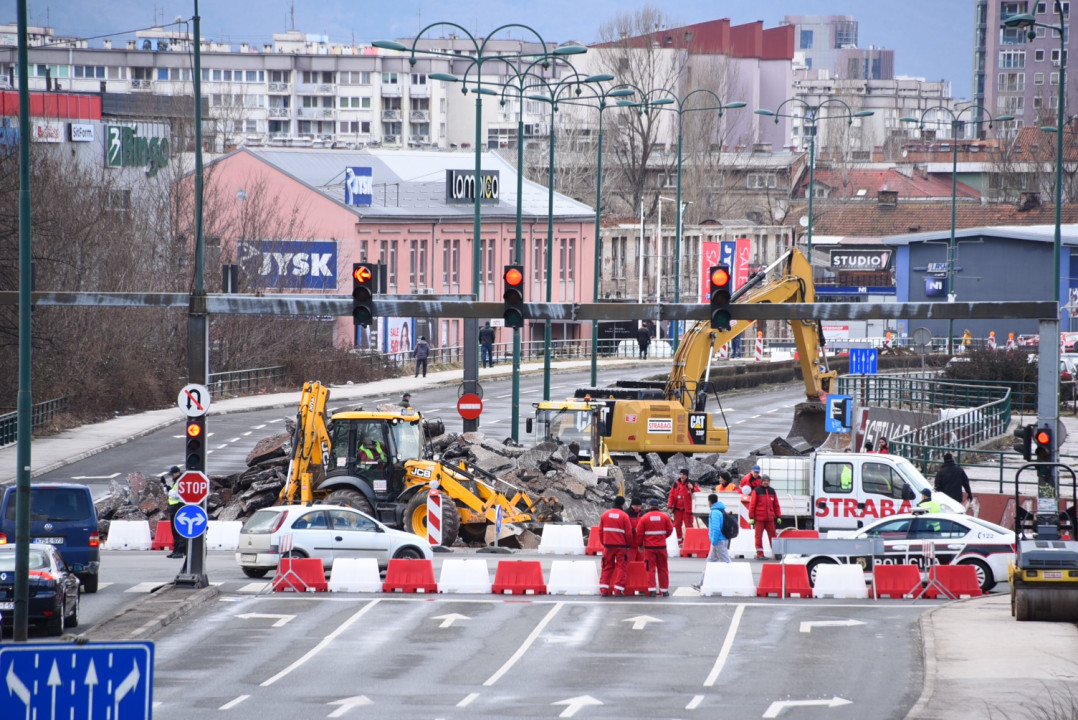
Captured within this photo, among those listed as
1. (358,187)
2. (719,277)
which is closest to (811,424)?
(719,277)

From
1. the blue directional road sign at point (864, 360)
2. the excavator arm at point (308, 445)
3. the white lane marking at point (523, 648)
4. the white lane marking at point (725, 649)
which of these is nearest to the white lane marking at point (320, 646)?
the white lane marking at point (523, 648)

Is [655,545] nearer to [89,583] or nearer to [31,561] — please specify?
[89,583]

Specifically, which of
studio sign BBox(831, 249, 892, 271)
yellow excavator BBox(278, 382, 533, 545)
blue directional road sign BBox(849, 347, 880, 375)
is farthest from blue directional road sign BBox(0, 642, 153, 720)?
studio sign BBox(831, 249, 892, 271)

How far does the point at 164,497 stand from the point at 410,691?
1707 cm

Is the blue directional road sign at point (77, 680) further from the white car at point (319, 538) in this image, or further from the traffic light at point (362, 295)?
the white car at point (319, 538)

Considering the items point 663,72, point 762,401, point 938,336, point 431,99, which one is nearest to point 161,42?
point 431,99

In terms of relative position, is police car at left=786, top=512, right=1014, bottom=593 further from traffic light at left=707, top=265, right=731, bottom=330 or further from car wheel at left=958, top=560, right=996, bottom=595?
traffic light at left=707, top=265, right=731, bottom=330

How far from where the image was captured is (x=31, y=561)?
19375mm

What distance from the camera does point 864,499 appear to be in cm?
2886

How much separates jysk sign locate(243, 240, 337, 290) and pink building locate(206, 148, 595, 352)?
0.20 feet

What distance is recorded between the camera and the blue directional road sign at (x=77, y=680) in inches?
290

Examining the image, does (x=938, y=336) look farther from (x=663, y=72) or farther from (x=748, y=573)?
(x=748, y=573)

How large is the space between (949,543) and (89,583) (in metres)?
12.9

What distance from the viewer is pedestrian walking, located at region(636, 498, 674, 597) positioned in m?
22.8
